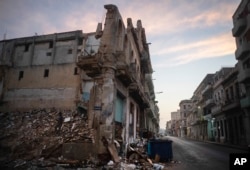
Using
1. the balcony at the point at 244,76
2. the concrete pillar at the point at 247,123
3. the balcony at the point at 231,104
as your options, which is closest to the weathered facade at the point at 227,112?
the balcony at the point at 231,104

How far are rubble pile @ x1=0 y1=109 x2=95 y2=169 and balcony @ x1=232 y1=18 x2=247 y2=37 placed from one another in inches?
836

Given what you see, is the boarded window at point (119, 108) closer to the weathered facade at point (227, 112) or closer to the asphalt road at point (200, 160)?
the asphalt road at point (200, 160)

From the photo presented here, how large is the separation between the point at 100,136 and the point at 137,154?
6.84ft

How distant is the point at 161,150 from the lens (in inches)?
443

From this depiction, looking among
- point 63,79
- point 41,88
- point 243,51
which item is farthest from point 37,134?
point 243,51

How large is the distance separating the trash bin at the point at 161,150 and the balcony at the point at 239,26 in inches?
833

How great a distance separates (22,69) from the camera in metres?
30.6

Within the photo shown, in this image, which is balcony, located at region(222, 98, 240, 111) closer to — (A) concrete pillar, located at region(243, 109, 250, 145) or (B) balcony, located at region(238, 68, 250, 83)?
(A) concrete pillar, located at region(243, 109, 250, 145)

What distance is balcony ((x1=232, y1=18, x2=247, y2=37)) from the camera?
25.6m

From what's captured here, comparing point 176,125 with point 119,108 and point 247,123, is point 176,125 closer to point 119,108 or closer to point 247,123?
point 247,123

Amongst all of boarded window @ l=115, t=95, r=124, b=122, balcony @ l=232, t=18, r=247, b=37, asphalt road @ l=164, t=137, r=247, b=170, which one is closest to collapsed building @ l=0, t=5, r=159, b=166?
boarded window @ l=115, t=95, r=124, b=122

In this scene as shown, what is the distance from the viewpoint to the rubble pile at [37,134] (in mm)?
11945

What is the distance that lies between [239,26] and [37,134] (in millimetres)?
25267

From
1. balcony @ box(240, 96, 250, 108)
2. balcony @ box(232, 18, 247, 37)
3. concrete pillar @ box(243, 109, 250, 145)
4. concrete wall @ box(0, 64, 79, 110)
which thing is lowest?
concrete pillar @ box(243, 109, 250, 145)
